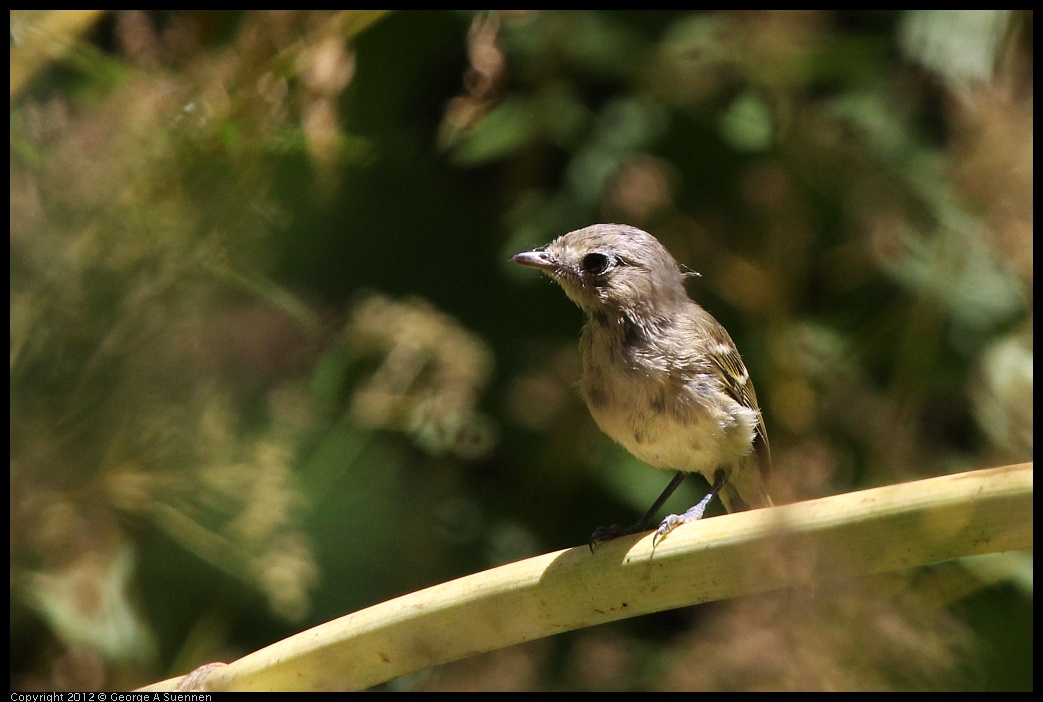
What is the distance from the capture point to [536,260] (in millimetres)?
2959

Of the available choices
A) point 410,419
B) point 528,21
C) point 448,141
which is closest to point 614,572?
point 410,419

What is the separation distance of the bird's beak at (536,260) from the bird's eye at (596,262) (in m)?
0.10

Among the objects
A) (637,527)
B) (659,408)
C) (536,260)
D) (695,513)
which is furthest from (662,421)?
(536,260)

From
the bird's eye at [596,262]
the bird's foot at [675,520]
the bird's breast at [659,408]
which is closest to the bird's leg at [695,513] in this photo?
the bird's foot at [675,520]

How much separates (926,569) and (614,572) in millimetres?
1550

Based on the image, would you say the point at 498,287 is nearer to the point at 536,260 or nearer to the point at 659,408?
the point at 536,260

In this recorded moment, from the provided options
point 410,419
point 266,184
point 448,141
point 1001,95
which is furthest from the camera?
point 448,141

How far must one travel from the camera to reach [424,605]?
1.89 metres

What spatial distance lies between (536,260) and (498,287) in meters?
1.08

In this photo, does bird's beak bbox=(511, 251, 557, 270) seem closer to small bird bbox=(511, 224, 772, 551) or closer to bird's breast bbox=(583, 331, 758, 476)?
small bird bbox=(511, 224, 772, 551)

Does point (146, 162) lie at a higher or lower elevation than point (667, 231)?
higher

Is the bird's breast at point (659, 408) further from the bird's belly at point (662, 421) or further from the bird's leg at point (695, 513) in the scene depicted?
the bird's leg at point (695, 513)

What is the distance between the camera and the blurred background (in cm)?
234

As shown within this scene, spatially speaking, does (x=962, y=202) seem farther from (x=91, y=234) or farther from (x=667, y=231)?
(x=91, y=234)
